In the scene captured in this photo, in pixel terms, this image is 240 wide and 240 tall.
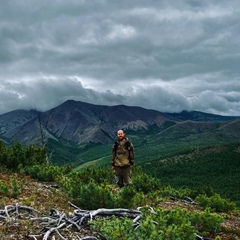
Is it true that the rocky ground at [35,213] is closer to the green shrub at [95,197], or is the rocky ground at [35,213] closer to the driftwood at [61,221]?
the driftwood at [61,221]

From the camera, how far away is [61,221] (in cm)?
838

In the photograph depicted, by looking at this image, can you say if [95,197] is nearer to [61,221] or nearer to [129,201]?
Answer: [129,201]

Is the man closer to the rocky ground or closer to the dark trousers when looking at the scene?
the dark trousers

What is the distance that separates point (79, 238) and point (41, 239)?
2.90 ft

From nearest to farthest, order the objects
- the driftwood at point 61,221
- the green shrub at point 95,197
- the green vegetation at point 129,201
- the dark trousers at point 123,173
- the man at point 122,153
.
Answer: the green vegetation at point 129,201 → the driftwood at point 61,221 → the green shrub at point 95,197 → the man at point 122,153 → the dark trousers at point 123,173

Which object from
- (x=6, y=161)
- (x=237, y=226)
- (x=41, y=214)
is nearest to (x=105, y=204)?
(x=41, y=214)

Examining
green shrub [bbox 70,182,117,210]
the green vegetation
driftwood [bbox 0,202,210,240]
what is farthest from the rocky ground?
green shrub [bbox 70,182,117,210]

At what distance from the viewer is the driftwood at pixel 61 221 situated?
750cm

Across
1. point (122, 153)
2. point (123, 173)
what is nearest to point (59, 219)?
point (122, 153)

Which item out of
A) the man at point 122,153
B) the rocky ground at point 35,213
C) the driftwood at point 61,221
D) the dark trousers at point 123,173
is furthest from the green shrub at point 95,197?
the dark trousers at point 123,173

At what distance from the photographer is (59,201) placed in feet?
39.6

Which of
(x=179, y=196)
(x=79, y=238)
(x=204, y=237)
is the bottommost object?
(x=179, y=196)

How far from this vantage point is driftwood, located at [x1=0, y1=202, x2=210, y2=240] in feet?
24.6

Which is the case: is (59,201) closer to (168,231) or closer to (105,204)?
(105,204)
